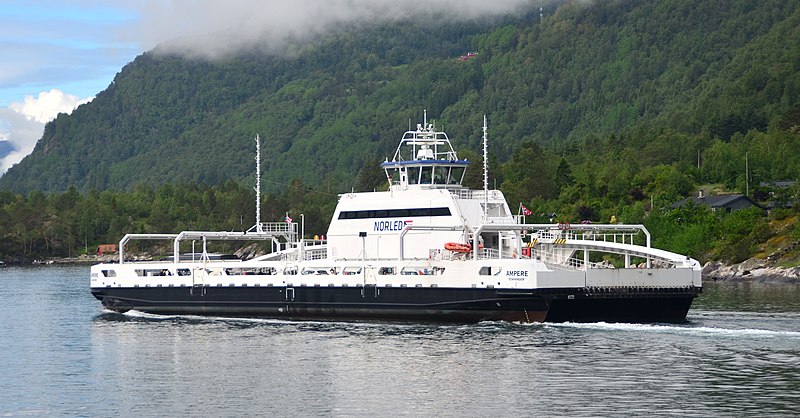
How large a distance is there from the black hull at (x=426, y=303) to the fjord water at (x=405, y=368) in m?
0.66

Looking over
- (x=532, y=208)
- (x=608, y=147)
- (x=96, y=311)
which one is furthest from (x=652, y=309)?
(x=608, y=147)

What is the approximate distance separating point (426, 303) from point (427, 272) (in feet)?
4.83

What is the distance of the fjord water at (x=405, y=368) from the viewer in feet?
123

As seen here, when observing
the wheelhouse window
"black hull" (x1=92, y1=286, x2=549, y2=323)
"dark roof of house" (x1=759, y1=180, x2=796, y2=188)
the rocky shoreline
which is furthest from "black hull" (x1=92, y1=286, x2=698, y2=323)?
"dark roof of house" (x1=759, y1=180, x2=796, y2=188)

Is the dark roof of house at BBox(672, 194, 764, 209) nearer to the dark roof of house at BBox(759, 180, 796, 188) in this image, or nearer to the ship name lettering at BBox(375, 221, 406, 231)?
the dark roof of house at BBox(759, 180, 796, 188)

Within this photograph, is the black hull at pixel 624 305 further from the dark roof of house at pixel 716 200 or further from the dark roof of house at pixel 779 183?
the dark roof of house at pixel 779 183

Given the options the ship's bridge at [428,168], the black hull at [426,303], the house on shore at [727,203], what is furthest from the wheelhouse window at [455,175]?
the house on shore at [727,203]

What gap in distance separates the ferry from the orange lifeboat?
11cm

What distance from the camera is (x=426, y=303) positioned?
55.8 meters

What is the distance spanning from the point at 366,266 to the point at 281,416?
22014 mm

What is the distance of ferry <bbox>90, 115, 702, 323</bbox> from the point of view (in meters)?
53.4

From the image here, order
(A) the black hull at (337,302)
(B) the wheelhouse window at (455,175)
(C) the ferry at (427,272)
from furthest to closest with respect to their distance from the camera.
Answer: (B) the wheelhouse window at (455,175)
(A) the black hull at (337,302)
(C) the ferry at (427,272)

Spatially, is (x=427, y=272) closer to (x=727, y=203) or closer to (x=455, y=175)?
(x=455, y=175)

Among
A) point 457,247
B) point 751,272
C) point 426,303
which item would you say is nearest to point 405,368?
point 426,303
